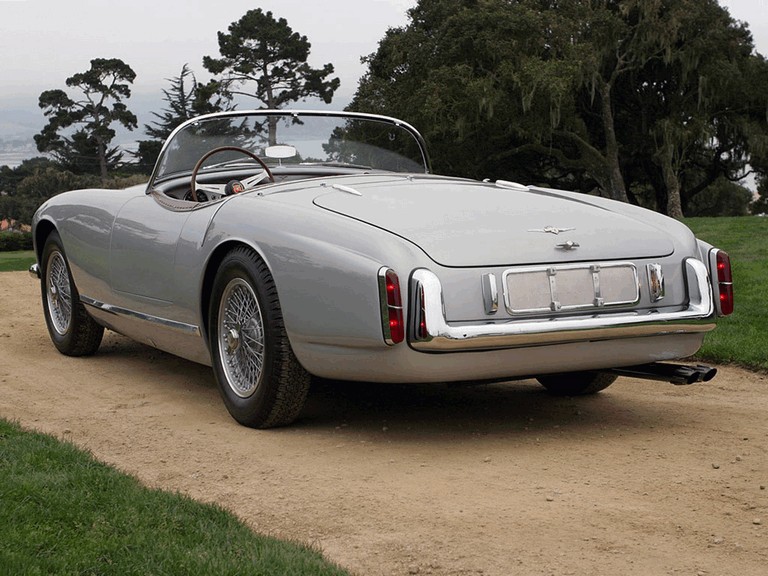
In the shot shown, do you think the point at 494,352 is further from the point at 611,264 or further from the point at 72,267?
the point at 72,267

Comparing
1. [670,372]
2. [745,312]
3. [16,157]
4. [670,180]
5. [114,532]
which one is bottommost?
[745,312]

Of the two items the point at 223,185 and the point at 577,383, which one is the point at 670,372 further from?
the point at 223,185

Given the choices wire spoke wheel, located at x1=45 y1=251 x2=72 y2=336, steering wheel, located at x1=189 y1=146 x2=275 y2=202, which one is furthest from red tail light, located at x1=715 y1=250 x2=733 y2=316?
wire spoke wheel, located at x1=45 y1=251 x2=72 y2=336

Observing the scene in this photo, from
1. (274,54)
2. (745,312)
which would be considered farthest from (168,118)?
(745,312)

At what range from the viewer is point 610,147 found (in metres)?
36.8

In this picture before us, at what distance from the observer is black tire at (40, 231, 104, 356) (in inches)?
265

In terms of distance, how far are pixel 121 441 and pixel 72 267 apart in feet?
7.50

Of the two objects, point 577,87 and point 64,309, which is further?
point 577,87

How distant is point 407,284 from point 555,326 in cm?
60

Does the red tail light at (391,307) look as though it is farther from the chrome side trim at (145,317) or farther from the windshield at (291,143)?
the windshield at (291,143)

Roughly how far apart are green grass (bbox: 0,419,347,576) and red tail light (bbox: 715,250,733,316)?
95.1 inches

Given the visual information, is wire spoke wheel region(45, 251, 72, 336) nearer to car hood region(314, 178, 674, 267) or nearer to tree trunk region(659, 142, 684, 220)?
car hood region(314, 178, 674, 267)

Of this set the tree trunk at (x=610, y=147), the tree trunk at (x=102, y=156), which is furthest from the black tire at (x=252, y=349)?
the tree trunk at (x=102, y=156)

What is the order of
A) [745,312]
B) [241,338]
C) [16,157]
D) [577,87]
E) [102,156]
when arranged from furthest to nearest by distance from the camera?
[16,157] < [102,156] < [577,87] < [745,312] < [241,338]
